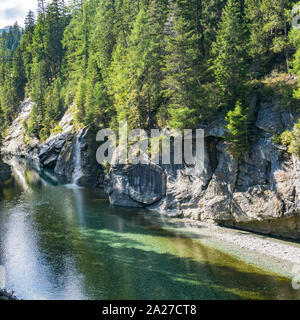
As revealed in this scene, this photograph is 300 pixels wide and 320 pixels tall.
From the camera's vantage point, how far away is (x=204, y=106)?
92.0 ft

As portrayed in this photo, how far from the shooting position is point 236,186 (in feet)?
85.3

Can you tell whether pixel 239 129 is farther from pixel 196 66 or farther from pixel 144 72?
pixel 144 72

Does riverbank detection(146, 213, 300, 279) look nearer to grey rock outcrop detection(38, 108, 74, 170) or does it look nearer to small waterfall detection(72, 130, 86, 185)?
small waterfall detection(72, 130, 86, 185)

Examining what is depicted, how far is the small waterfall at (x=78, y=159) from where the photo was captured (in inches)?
1811

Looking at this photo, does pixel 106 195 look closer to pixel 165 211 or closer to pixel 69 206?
pixel 69 206

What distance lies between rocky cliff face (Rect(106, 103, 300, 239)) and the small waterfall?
581 inches

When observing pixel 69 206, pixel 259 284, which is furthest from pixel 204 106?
pixel 69 206

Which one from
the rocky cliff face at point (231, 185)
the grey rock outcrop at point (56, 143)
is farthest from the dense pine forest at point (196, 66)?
the grey rock outcrop at point (56, 143)

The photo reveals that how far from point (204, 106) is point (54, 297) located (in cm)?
2021

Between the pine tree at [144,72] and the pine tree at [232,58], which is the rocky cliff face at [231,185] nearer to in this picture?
the pine tree at [232,58]

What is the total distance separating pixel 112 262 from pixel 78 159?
29090 mm

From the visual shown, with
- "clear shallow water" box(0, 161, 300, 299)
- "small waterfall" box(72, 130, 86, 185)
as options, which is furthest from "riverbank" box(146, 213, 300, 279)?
"small waterfall" box(72, 130, 86, 185)

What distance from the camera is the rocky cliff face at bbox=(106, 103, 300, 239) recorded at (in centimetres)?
2273

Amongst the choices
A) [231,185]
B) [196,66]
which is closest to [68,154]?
[196,66]
